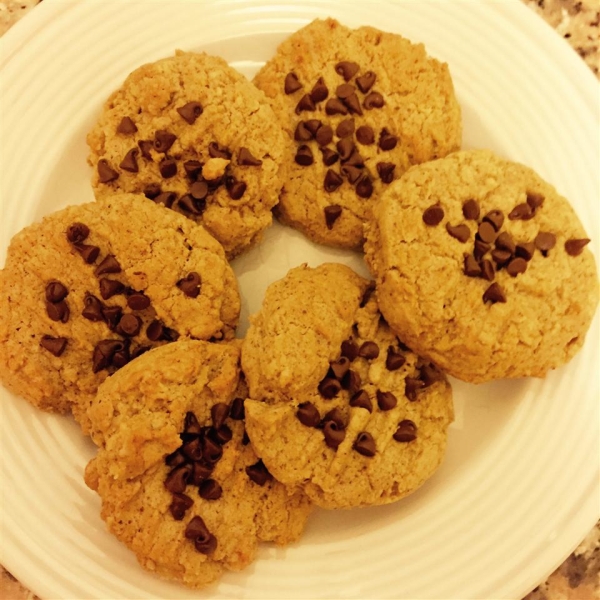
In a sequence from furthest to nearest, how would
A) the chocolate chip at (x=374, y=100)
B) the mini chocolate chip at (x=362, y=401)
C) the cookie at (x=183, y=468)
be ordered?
1. the chocolate chip at (x=374, y=100)
2. the mini chocolate chip at (x=362, y=401)
3. the cookie at (x=183, y=468)

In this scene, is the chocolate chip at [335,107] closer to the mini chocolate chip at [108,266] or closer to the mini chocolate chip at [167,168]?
the mini chocolate chip at [167,168]

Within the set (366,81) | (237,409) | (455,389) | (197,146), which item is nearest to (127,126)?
(197,146)

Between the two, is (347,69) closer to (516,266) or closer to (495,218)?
(495,218)

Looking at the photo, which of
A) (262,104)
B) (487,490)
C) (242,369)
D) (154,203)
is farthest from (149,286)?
(487,490)

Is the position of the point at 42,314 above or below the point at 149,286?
below

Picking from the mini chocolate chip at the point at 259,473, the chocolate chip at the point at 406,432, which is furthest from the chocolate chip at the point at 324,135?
the mini chocolate chip at the point at 259,473

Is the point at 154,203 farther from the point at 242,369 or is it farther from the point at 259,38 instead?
the point at 259,38
